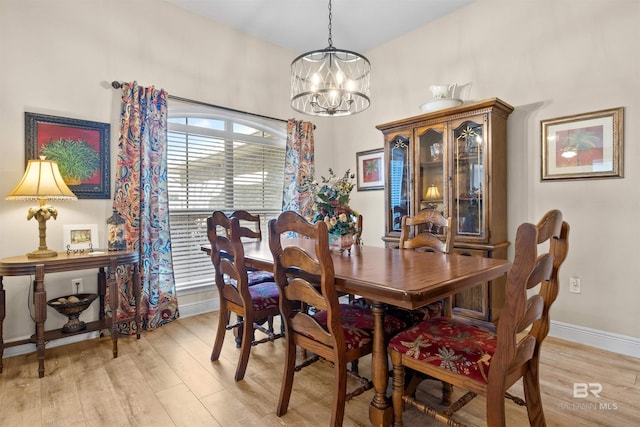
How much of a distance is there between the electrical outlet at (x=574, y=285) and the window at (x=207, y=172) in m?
3.02

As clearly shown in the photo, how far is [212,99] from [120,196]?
137cm

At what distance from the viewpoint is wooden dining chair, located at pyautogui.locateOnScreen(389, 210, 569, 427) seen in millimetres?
1083

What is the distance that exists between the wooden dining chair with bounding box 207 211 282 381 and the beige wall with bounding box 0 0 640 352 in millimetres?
1244

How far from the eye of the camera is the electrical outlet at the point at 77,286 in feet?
8.95

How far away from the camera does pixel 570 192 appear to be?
2652 millimetres

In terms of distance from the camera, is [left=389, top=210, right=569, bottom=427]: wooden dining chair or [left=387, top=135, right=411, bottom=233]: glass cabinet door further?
[left=387, top=135, right=411, bottom=233]: glass cabinet door

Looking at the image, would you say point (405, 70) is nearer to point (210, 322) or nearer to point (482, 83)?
point (482, 83)

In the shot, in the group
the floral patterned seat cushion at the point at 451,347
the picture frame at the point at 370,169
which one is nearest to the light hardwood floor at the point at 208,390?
the floral patterned seat cushion at the point at 451,347

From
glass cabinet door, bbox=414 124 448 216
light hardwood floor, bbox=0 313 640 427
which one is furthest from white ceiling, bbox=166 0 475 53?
light hardwood floor, bbox=0 313 640 427

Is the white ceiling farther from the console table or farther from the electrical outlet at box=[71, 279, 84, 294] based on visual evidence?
the electrical outlet at box=[71, 279, 84, 294]

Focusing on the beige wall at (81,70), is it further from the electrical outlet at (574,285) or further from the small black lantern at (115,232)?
the electrical outlet at (574,285)

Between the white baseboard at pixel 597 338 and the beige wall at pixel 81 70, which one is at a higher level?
the beige wall at pixel 81 70

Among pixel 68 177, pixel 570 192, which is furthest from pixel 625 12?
pixel 68 177

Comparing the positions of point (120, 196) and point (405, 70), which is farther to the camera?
point (405, 70)
